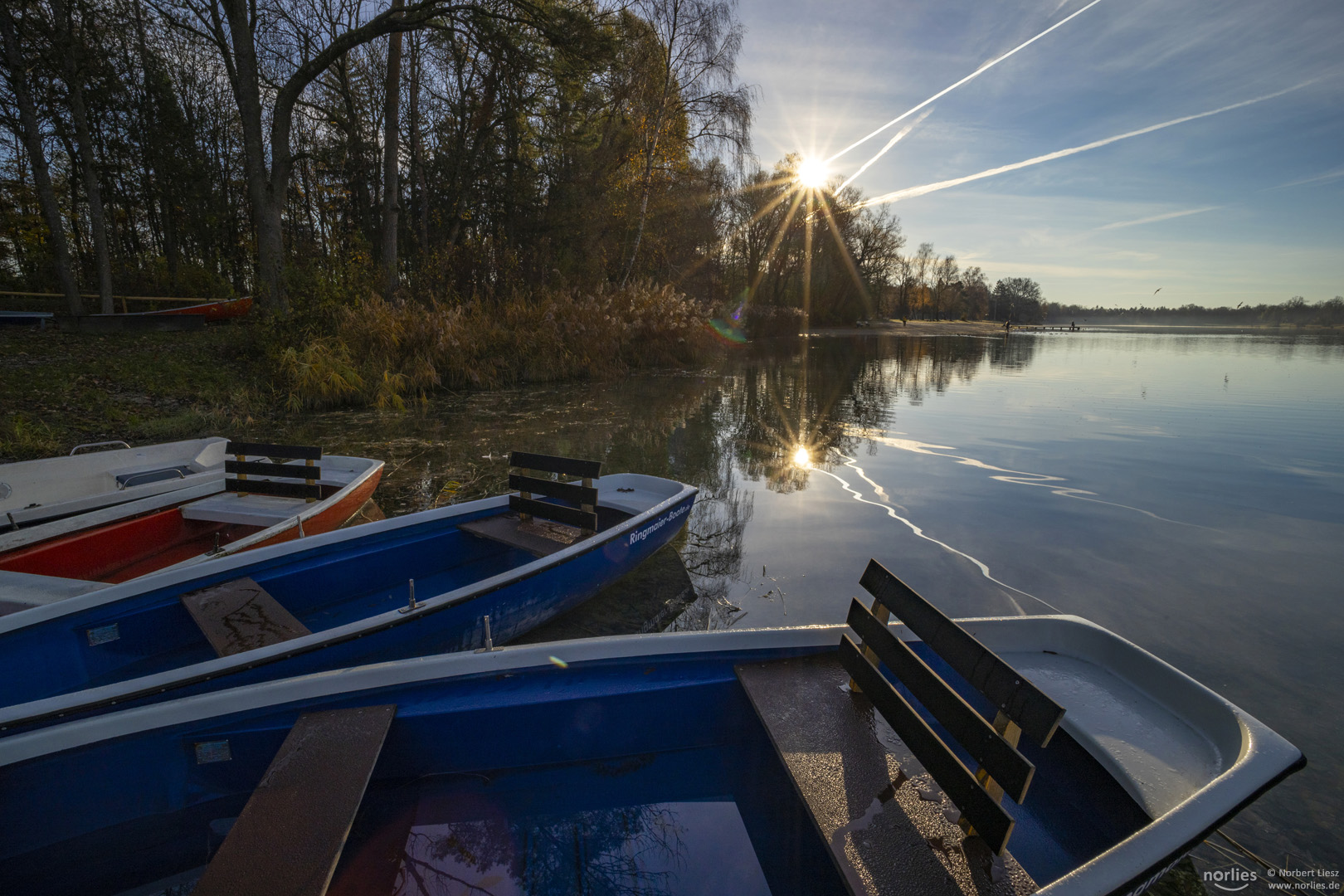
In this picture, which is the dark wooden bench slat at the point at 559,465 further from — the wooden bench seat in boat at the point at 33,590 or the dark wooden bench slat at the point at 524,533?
the wooden bench seat in boat at the point at 33,590

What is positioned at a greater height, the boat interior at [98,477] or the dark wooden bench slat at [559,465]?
the dark wooden bench slat at [559,465]

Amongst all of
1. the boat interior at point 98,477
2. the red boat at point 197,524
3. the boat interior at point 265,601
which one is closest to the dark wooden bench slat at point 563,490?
the boat interior at point 265,601

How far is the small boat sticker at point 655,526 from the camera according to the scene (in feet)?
13.6

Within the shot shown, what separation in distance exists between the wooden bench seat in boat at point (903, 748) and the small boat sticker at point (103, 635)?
9.81ft

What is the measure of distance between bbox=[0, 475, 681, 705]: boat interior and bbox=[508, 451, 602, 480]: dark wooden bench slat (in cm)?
28

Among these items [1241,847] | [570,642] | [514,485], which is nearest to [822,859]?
[570,642]

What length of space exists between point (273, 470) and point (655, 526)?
3144 millimetres

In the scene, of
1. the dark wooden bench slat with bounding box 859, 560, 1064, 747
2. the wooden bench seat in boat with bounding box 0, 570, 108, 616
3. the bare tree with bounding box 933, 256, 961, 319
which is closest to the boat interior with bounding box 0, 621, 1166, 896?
the dark wooden bench slat with bounding box 859, 560, 1064, 747

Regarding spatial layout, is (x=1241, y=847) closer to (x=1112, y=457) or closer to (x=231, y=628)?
(x=231, y=628)

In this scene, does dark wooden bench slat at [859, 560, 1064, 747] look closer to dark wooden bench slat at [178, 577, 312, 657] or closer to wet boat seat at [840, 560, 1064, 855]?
wet boat seat at [840, 560, 1064, 855]

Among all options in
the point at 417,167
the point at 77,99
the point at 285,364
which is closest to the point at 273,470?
the point at 285,364

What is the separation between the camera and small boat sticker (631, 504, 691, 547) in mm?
4141

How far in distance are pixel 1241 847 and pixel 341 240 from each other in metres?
20.9

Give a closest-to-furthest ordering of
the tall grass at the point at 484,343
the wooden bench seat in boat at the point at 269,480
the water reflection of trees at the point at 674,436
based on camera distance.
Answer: the wooden bench seat in boat at the point at 269,480
the water reflection of trees at the point at 674,436
the tall grass at the point at 484,343
